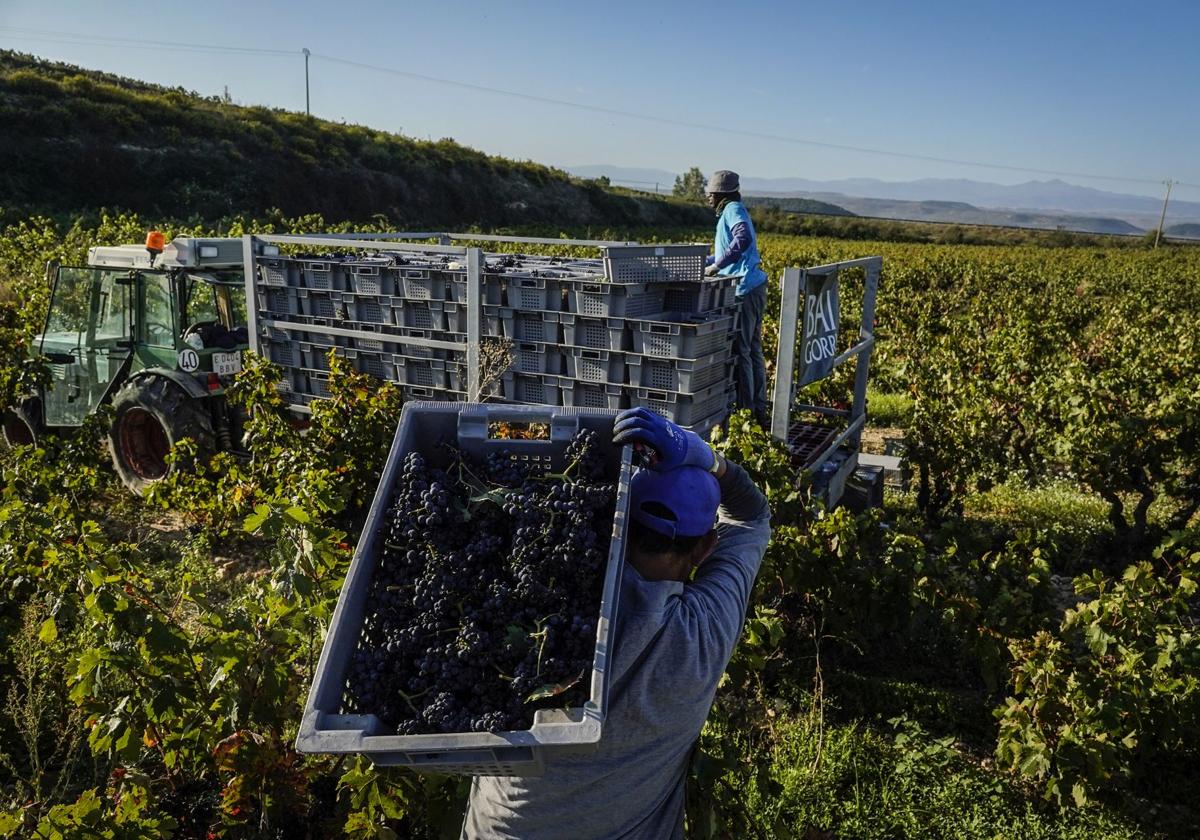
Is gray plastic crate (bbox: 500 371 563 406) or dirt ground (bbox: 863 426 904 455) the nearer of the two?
gray plastic crate (bbox: 500 371 563 406)

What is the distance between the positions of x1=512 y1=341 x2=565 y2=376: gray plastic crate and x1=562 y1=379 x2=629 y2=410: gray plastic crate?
12 centimetres

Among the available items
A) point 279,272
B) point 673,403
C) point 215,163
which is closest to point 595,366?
point 673,403

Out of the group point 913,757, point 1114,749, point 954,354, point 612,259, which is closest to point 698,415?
point 612,259

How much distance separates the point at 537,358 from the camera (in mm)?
5305

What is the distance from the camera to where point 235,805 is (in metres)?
2.80

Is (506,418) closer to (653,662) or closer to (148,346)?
(653,662)

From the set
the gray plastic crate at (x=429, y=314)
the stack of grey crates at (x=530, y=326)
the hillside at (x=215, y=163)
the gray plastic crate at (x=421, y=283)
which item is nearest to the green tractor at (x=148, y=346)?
the stack of grey crates at (x=530, y=326)

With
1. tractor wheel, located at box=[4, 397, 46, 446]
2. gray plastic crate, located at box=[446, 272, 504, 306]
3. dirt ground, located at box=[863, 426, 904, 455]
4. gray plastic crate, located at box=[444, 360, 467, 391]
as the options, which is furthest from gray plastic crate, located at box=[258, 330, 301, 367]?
dirt ground, located at box=[863, 426, 904, 455]

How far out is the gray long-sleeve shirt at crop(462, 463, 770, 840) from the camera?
1.75 meters

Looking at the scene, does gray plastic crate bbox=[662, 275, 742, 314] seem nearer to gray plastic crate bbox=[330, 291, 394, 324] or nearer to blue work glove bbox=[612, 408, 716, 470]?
gray plastic crate bbox=[330, 291, 394, 324]

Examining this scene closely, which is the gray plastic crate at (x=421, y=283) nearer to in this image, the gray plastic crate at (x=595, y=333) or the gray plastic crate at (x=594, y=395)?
the gray plastic crate at (x=595, y=333)

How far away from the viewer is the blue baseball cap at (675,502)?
1.89 metres

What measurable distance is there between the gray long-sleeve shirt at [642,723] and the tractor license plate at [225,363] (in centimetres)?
537

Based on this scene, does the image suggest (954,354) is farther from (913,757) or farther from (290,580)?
(290,580)
